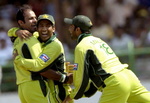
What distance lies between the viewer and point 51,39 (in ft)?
23.7

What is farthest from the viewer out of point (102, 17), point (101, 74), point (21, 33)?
point (102, 17)

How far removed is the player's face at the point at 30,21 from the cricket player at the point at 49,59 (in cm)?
25

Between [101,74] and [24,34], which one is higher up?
[24,34]

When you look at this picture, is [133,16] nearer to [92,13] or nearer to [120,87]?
[92,13]

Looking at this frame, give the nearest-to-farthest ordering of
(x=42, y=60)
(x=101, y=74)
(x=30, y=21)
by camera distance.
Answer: (x=101, y=74), (x=42, y=60), (x=30, y=21)

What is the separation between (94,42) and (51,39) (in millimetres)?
576

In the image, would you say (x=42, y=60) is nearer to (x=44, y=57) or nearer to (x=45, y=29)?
(x=44, y=57)

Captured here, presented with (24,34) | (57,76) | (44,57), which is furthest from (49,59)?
(24,34)

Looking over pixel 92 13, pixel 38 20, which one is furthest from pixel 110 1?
pixel 38 20

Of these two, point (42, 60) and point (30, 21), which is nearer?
point (42, 60)

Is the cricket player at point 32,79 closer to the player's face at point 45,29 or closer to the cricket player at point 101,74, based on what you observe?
the player's face at point 45,29

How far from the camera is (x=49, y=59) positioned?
713cm

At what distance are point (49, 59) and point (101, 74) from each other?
0.70 meters

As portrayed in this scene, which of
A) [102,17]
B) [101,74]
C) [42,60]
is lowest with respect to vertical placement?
[101,74]
